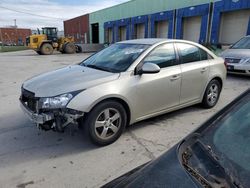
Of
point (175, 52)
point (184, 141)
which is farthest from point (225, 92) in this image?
point (184, 141)

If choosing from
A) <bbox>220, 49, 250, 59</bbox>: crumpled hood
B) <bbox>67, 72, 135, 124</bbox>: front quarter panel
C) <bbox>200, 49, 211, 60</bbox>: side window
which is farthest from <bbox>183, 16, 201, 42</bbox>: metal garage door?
<bbox>67, 72, 135, 124</bbox>: front quarter panel

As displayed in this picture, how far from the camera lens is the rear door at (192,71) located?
14.4 feet

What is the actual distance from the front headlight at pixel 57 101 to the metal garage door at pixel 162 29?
22.6 meters

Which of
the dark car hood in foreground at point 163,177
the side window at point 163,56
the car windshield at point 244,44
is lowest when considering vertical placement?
the dark car hood in foreground at point 163,177

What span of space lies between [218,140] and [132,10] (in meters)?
29.1

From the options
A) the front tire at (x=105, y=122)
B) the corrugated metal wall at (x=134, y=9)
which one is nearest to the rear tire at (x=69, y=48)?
the corrugated metal wall at (x=134, y=9)

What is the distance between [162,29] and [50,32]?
40.5ft

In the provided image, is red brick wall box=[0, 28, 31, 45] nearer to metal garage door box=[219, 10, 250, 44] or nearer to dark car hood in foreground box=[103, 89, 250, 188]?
metal garage door box=[219, 10, 250, 44]

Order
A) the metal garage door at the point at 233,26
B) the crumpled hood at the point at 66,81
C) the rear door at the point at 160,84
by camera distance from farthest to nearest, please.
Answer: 1. the metal garage door at the point at 233,26
2. the rear door at the point at 160,84
3. the crumpled hood at the point at 66,81

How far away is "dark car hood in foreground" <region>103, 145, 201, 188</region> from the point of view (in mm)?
1209

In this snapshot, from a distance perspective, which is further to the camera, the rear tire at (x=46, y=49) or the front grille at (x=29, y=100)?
the rear tire at (x=46, y=49)

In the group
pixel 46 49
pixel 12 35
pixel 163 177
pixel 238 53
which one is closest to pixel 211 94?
pixel 163 177

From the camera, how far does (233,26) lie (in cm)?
1773

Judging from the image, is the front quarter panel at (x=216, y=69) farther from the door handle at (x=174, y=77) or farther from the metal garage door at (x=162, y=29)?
the metal garage door at (x=162, y=29)
